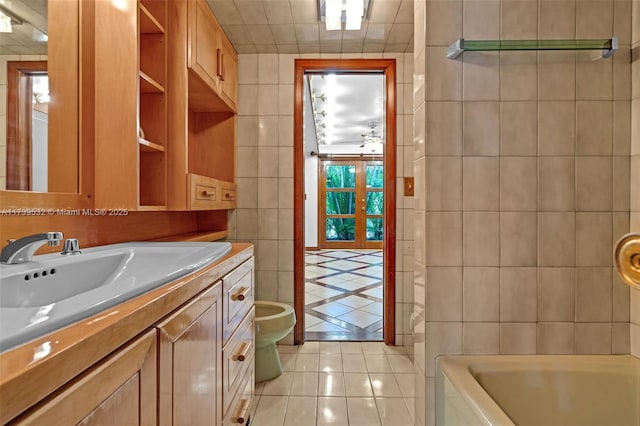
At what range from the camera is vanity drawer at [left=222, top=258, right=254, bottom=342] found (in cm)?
107

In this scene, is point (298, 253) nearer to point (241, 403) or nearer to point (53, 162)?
point (241, 403)

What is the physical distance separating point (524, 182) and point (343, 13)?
142 centimetres

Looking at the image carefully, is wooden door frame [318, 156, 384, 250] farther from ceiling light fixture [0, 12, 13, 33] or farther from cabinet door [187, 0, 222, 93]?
ceiling light fixture [0, 12, 13, 33]

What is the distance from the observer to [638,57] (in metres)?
1.08

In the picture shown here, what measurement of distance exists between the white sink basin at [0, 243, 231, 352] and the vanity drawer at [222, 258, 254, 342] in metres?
0.12

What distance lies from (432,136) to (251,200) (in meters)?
1.48

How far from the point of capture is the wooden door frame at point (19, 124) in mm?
904

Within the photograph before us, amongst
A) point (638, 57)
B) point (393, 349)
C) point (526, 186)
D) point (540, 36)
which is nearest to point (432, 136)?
point (526, 186)

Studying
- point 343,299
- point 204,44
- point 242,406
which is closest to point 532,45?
point 204,44

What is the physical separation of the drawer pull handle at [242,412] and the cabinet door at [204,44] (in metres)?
1.58

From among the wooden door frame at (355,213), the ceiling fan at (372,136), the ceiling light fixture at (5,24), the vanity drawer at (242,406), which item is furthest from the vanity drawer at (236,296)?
the wooden door frame at (355,213)

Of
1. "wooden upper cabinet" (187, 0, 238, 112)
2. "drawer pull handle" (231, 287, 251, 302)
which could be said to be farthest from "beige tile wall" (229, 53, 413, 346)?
"drawer pull handle" (231, 287, 251, 302)

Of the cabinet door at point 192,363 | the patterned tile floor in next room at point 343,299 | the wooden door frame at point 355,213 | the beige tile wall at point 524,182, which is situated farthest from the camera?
the wooden door frame at point 355,213

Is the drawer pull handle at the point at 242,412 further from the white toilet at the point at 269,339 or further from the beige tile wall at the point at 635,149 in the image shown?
the beige tile wall at the point at 635,149
